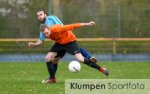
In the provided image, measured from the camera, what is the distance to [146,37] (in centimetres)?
2839

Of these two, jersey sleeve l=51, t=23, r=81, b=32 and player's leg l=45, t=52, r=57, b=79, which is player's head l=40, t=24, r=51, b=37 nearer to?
jersey sleeve l=51, t=23, r=81, b=32

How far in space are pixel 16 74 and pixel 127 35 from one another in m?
12.1

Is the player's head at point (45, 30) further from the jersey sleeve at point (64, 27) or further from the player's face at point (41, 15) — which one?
the player's face at point (41, 15)

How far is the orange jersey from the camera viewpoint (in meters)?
13.6

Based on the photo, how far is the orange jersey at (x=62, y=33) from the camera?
1363 centimetres

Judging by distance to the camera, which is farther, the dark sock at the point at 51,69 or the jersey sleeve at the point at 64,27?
the dark sock at the point at 51,69

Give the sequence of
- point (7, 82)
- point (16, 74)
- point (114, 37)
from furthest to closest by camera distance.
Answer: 1. point (114, 37)
2. point (16, 74)
3. point (7, 82)

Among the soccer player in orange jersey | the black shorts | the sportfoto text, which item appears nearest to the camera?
the sportfoto text

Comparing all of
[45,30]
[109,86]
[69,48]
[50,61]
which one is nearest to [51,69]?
[50,61]

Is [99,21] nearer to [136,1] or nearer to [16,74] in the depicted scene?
[136,1]

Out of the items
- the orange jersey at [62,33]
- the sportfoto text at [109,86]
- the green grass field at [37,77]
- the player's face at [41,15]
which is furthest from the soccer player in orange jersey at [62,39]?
the sportfoto text at [109,86]

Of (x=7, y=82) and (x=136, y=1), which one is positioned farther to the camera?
(x=136, y=1)

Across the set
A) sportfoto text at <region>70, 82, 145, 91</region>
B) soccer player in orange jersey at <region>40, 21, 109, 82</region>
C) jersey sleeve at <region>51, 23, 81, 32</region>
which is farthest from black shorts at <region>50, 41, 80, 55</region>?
sportfoto text at <region>70, 82, 145, 91</region>

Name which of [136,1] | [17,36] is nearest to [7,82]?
[17,36]
